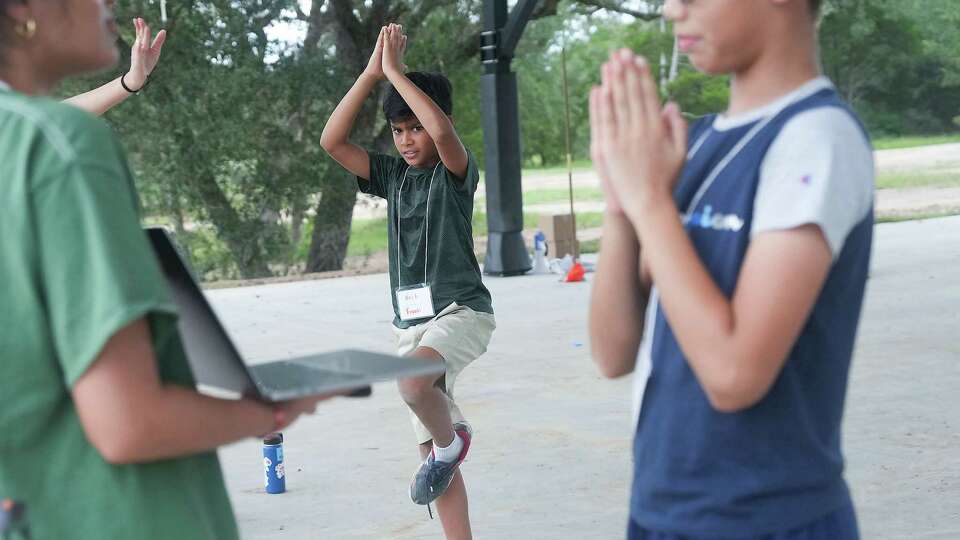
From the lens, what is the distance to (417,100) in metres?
4.18

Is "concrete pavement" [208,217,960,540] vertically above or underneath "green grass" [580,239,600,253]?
above

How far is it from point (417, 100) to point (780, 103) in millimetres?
2696

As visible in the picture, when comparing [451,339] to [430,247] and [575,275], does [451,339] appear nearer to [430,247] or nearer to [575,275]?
[430,247]

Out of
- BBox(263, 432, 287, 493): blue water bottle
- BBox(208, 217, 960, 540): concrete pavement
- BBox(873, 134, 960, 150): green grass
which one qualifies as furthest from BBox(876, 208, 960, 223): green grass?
BBox(873, 134, 960, 150): green grass

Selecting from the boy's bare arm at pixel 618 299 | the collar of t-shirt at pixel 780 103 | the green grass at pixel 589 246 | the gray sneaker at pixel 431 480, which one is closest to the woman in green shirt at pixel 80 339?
the boy's bare arm at pixel 618 299

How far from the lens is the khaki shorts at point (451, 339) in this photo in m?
4.20

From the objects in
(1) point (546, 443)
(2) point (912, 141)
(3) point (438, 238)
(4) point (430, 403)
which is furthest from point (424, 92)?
(2) point (912, 141)

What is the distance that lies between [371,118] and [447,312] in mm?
13001

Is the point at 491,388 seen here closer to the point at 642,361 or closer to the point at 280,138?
the point at 642,361

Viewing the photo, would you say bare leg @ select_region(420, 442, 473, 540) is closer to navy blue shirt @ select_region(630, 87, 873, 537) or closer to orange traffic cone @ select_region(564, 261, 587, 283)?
navy blue shirt @ select_region(630, 87, 873, 537)

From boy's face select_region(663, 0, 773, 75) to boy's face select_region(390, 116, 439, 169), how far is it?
2.78m

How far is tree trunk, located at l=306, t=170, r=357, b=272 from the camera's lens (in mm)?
16812

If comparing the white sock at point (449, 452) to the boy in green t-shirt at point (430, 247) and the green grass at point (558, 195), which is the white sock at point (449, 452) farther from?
the green grass at point (558, 195)

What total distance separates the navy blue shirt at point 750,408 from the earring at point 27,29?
0.80 metres
